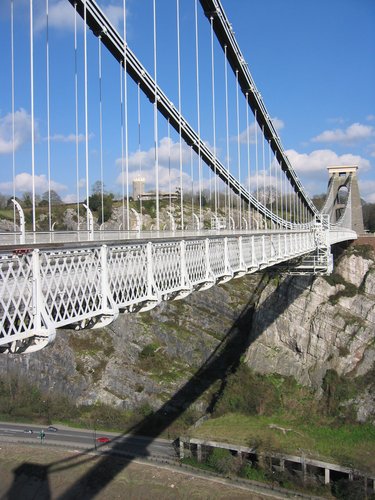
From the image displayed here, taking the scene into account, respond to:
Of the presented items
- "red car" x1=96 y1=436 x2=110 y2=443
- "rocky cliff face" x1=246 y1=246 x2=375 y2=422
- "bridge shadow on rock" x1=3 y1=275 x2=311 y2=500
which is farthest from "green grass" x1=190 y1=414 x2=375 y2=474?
"red car" x1=96 y1=436 x2=110 y2=443

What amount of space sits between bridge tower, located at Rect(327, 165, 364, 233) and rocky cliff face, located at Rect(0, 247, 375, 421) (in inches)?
511

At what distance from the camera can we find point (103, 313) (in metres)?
6.38

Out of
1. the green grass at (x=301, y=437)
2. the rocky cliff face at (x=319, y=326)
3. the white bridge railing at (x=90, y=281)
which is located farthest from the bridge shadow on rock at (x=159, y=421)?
the white bridge railing at (x=90, y=281)

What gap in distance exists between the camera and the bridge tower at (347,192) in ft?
154

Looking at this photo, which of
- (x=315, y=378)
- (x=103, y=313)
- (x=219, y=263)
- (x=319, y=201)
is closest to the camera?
(x=103, y=313)

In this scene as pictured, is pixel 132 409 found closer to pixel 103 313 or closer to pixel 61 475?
pixel 61 475

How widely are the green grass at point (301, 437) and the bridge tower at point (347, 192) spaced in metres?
24.2

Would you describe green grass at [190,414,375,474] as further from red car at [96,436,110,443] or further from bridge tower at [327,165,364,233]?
bridge tower at [327,165,364,233]

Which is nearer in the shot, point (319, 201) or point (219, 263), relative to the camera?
point (219, 263)

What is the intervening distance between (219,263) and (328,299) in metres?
21.1

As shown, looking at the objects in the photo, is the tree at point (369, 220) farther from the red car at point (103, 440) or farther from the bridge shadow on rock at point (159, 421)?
the red car at point (103, 440)

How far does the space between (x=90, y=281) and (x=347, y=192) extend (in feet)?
153

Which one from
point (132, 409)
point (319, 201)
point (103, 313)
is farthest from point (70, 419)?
point (319, 201)

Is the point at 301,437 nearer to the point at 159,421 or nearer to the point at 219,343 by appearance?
the point at 159,421
